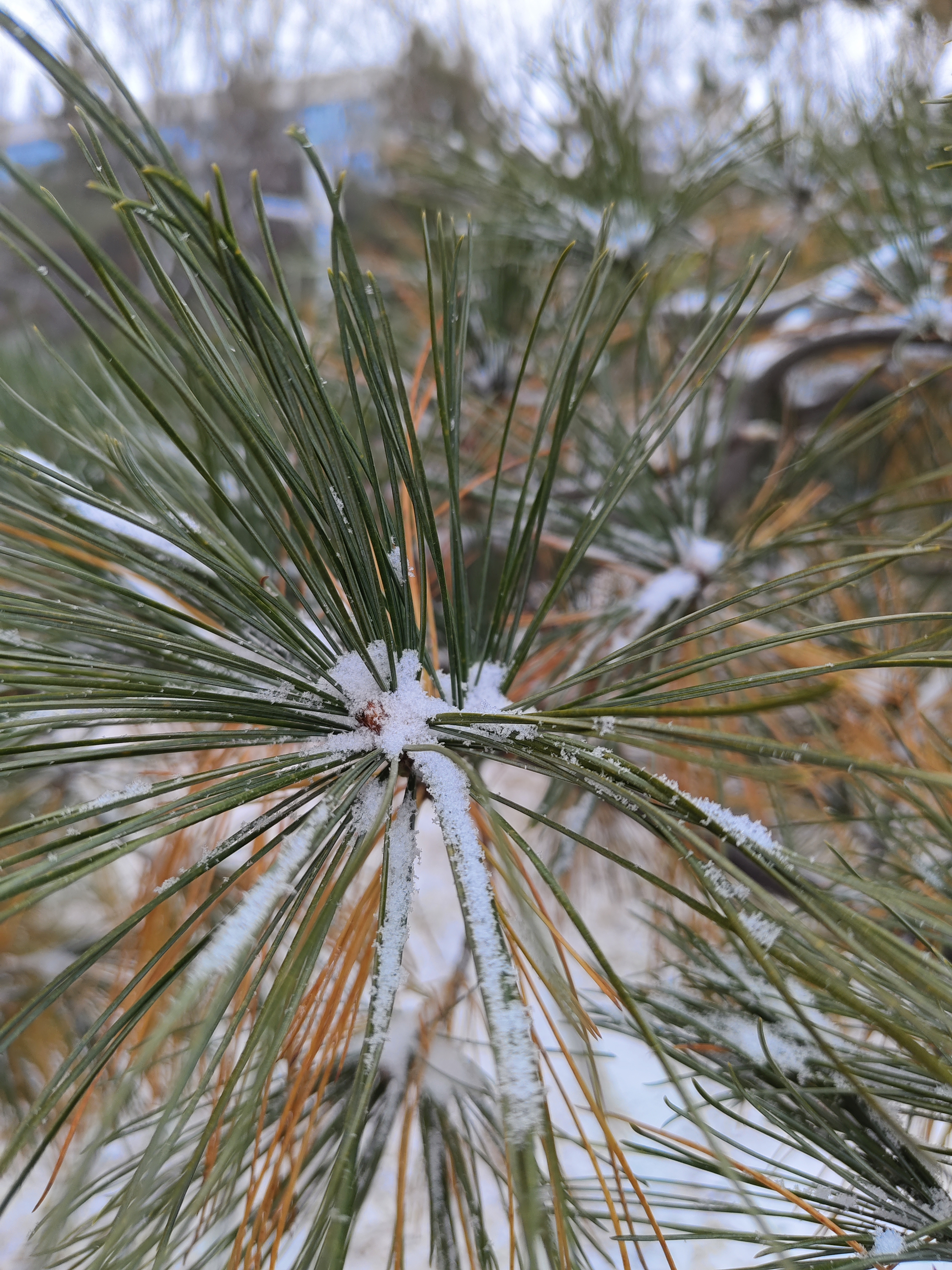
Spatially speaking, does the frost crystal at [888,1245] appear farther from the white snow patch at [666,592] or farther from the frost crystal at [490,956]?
the white snow patch at [666,592]

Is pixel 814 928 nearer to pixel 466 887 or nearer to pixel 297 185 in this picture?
pixel 466 887

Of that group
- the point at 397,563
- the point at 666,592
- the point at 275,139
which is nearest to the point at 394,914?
the point at 397,563

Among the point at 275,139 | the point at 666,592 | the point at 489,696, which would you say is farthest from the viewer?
the point at 275,139

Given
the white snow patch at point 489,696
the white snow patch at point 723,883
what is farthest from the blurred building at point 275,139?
the white snow patch at point 723,883

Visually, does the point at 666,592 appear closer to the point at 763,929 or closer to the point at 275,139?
the point at 763,929

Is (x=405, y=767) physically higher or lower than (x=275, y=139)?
lower

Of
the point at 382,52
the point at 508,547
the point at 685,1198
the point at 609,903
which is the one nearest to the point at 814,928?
the point at 685,1198

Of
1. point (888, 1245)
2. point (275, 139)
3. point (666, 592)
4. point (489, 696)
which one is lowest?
point (888, 1245)

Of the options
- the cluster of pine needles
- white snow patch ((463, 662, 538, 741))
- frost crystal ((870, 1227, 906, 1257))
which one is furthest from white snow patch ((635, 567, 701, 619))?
frost crystal ((870, 1227, 906, 1257))
